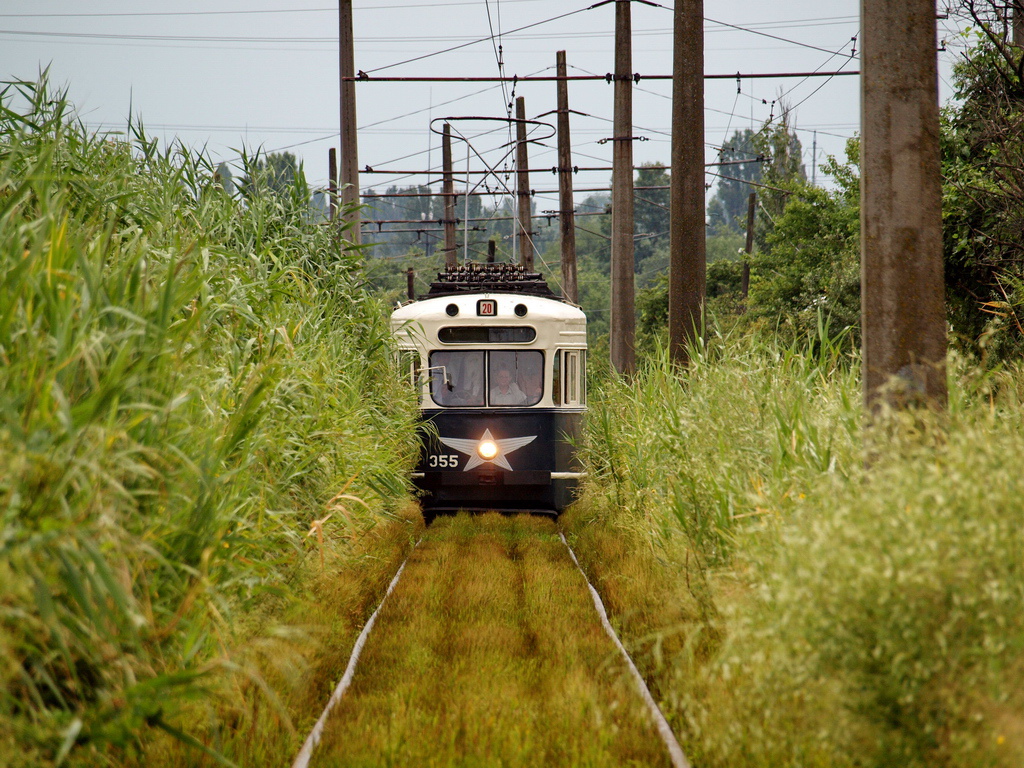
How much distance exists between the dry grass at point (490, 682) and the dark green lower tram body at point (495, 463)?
10.3 feet

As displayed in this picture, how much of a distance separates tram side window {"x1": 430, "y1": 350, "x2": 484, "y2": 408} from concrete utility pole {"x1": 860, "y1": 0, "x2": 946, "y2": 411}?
7.97 m

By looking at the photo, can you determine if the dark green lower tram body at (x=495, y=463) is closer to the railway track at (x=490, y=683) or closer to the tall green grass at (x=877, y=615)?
the railway track at (x=490, y=683)

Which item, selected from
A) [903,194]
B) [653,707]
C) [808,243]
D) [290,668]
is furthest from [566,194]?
[290,668]

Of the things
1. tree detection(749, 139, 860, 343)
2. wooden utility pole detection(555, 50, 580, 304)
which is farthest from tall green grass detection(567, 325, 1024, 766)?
tree detection(749, 139, 860, 343)

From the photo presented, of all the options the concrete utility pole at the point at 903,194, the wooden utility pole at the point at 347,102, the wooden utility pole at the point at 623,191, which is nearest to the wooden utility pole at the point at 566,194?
the wooden utility pole at the point at 623,191

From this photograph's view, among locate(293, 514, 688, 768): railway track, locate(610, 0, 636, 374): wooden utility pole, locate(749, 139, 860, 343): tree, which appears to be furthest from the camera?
locate(749, 139, 860, 343): tree

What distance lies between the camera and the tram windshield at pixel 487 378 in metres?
13.2

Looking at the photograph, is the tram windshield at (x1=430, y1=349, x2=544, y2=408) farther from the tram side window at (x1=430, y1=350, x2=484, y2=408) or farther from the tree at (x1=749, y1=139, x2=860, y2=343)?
the tree at (x1=749, y1=139, x2=860, y2=343)

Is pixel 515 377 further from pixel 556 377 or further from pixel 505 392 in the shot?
pixel 556 377

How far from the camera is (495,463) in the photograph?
12734mm

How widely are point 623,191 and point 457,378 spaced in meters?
6.31

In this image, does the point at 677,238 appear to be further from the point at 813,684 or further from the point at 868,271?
the point at 813,684

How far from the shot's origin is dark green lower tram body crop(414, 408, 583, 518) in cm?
1274

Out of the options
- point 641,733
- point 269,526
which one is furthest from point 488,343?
point 641,733
